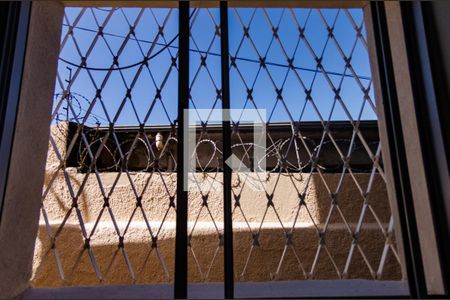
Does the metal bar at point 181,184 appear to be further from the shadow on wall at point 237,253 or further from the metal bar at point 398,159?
the shadow on wall at point 237,253

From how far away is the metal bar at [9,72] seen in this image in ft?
1.82

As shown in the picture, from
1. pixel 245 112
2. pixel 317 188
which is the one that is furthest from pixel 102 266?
pixel 317 188

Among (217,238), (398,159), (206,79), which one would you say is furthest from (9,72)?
(217,238)

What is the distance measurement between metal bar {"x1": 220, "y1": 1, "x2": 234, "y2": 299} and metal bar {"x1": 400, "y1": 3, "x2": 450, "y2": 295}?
1.31ft

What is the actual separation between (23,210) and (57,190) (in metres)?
1.32

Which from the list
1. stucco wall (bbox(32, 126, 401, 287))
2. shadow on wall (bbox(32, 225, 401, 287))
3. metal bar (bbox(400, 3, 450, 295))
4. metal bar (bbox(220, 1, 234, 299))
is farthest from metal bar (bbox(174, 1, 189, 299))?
shadow on wall (bbox(32, 225, 401, 287))

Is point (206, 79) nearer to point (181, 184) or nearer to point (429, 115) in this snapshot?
point (181, 184)

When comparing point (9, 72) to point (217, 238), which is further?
point (217, 238)

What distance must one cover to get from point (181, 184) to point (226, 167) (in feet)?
0.33

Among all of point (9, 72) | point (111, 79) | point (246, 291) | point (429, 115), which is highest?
point (111, 79)
